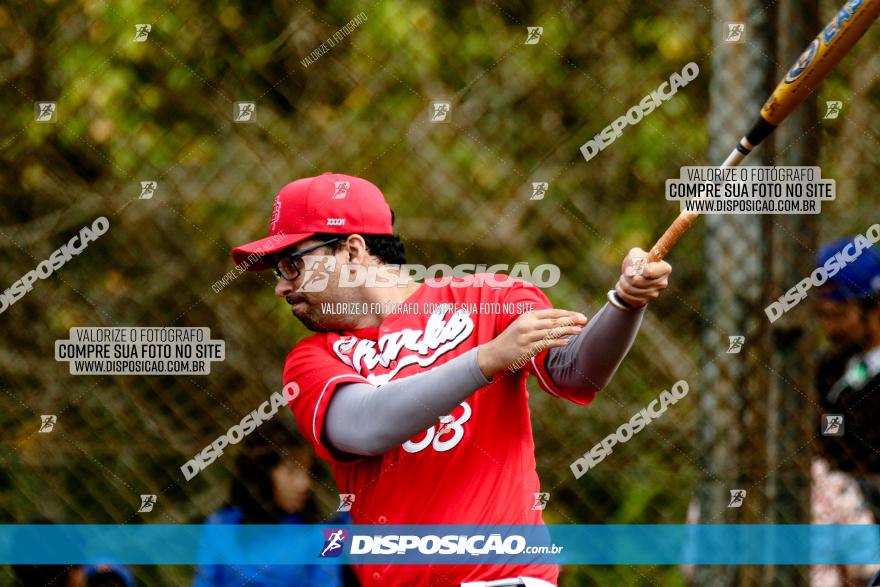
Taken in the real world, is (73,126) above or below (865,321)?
above

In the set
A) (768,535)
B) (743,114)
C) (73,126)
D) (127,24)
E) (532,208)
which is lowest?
(768,535)

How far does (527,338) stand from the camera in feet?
8.23

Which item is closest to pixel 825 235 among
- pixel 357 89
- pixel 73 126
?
pixel 357 89

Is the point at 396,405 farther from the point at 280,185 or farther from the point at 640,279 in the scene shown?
the point at 280,185

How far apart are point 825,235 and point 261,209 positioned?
1.98m

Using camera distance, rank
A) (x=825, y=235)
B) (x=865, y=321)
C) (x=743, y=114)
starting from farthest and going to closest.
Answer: (x=825, y=235) < (x=865, y=321) < (x=743, y=114)

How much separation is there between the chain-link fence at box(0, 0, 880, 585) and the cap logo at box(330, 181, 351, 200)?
3.93ft

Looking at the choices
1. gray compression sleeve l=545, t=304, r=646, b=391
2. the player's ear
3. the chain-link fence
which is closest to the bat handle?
gray compression sleeve l=545, t=304, r=646, b=391

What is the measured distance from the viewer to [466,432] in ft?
9.19

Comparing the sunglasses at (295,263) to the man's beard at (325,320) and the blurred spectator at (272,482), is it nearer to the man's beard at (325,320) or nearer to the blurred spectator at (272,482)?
the man's beard at (325,320)

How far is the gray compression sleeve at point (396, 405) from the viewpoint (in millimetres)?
2551

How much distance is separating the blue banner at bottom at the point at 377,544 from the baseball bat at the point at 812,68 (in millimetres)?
836

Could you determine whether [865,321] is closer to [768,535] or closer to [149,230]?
[768,535]

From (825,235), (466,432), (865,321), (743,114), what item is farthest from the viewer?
(825,235)
